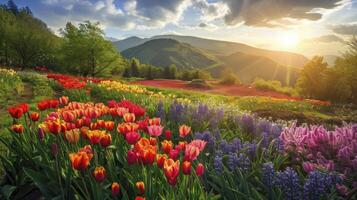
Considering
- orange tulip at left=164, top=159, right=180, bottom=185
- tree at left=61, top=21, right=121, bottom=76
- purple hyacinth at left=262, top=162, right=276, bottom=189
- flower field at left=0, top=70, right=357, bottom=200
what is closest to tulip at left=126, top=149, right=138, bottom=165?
flower field at left=0, top=70, right=357, bottom=200

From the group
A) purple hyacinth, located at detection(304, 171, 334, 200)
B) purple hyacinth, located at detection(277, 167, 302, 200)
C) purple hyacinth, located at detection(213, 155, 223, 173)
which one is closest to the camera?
purple hyacinth, located at detection(304, 171, 334, 200)

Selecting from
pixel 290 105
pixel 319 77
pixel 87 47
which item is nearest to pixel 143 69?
pixel 87 47

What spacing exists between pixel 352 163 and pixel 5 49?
185ft

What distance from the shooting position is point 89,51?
128 ft

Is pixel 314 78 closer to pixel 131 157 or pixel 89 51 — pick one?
pixel 89 51

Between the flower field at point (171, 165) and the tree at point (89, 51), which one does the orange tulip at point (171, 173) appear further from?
the tree at point (89, 51)

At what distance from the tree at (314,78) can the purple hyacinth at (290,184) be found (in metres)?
29.0

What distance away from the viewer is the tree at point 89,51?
38.9 metres

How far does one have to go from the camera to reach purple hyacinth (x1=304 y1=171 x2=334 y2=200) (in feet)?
8.55

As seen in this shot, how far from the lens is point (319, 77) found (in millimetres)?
30078

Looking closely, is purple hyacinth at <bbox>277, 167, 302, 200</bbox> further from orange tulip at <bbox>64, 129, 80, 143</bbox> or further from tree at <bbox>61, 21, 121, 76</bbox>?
tree at <bbox>61, 21, 121, 76</bbox>

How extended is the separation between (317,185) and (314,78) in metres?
29.9

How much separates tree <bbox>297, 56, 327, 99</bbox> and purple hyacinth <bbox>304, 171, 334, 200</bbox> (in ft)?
95.4

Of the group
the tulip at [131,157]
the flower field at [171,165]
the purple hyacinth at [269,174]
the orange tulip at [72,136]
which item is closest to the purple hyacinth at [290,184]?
the flower field at [171,165]
